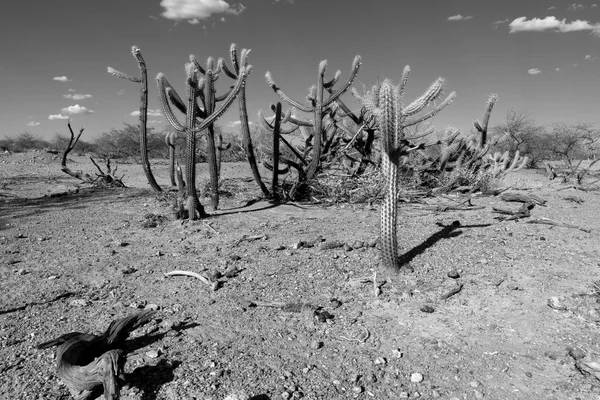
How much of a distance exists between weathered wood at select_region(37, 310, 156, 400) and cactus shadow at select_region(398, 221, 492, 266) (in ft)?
9.07

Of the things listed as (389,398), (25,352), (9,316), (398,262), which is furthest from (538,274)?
(9,316)

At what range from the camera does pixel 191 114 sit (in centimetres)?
654

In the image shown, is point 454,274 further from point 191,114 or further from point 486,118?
point 486,118

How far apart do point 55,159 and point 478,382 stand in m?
19.1

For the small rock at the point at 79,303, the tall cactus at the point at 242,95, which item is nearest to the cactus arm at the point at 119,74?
the tall cactus at the point at 242,95

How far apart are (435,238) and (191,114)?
376cm

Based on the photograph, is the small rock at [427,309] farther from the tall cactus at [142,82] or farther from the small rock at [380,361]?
the tall cactus at [142,82]

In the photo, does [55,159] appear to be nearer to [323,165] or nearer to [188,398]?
[323,165]

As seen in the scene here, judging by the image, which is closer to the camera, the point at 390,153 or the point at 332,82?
the point at 390,153

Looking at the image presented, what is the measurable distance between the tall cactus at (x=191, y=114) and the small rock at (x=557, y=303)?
4601mm

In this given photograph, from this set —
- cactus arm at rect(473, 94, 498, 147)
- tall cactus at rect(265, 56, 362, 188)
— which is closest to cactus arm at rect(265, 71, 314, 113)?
tall cactus at rect(265, 56, 362, 188)

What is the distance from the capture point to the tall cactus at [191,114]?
6.52 metres

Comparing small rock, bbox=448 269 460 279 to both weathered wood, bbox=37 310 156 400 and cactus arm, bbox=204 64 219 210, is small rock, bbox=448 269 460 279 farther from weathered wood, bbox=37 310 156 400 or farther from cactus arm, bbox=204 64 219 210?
cactus arm, bbox=204 64 219 210

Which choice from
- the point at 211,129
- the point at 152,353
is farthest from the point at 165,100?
the point at 152,353
